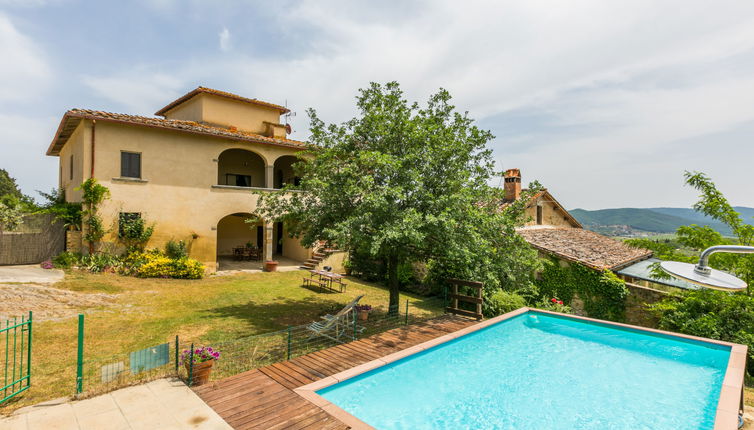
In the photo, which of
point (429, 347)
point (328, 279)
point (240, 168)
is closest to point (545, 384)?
point (429, 347)

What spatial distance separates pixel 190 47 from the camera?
44.9ft

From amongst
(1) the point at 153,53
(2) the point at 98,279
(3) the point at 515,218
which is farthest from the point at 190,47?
(3) the point at 515,218

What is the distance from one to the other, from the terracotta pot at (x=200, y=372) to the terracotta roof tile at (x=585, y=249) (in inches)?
509

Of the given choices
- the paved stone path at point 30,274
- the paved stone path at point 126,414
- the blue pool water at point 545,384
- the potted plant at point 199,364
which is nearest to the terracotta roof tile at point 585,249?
the blue pool water at point 545,384

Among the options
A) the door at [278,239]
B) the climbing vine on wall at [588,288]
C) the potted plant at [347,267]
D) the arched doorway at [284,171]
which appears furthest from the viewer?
A: the door at [278,239]

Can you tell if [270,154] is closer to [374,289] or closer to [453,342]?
[374,289]

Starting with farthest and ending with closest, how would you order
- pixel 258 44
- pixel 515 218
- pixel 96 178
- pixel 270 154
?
pixel 270 154 → pixel 96 178 → pixel 258 44 → pixel 515 218

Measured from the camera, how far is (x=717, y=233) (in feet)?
40.7

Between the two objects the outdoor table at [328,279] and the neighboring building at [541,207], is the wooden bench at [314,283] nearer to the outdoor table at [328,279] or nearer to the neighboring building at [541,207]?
the outdoor table at [328,279]

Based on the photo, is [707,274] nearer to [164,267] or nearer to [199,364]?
[199,364]

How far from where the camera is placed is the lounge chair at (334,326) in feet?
31.7

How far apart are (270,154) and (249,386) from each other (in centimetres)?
1707

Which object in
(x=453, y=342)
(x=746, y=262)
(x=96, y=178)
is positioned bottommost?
(x=453, y=342)

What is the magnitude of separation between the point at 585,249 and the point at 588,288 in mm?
3811
